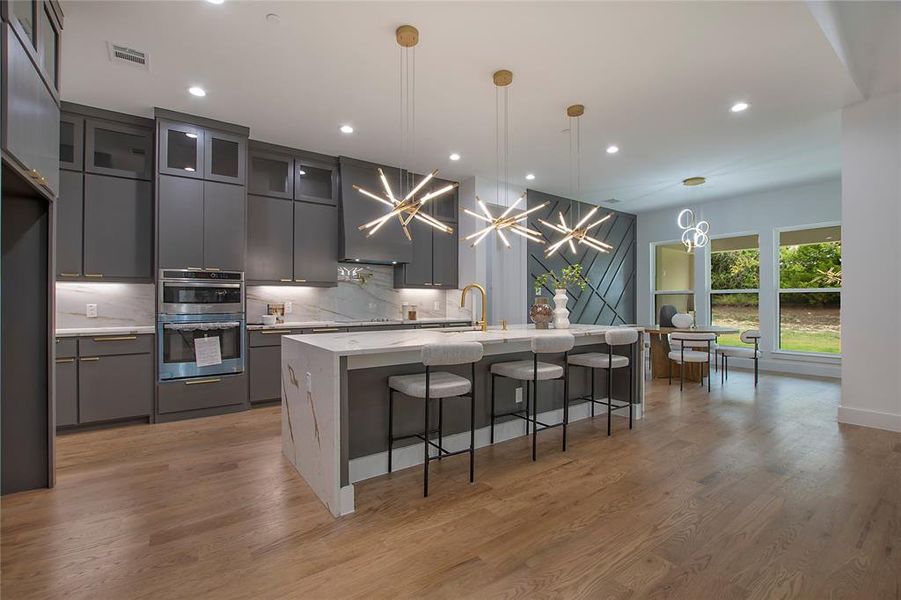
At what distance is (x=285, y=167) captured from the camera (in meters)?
5.07

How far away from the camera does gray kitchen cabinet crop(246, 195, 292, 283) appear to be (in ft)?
15.7

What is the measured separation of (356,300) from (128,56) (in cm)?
340

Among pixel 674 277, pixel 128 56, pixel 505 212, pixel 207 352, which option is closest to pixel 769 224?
A: pixel 674 277

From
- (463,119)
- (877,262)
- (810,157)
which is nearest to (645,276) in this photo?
(810,157)

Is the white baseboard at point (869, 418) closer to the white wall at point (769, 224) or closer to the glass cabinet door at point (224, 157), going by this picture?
Answer: the white wall at point (769, 224)

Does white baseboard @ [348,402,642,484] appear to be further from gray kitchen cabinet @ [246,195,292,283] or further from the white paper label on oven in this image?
gray kitchen cabinet @ [246,195,292,283]

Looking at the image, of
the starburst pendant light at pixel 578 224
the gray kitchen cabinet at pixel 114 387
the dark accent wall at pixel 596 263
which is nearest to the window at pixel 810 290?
the dark accent wall at pixel 596 263

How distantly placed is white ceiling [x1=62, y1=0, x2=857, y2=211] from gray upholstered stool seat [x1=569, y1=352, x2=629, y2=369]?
7.54 feet

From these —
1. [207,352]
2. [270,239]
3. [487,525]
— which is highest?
[270,239]

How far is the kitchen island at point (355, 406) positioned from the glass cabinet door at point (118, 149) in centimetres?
264

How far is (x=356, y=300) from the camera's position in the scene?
19.2ft

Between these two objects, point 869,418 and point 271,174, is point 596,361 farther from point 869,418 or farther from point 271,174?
point 271,174

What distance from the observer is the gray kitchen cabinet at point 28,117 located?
1808 millimetres

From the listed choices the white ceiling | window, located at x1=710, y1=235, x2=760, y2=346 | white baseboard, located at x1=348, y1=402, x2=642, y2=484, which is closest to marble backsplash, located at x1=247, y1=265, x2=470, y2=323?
the white ceiling
